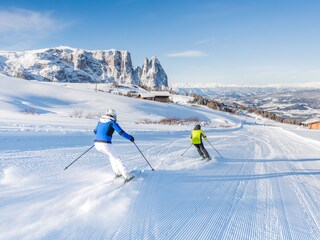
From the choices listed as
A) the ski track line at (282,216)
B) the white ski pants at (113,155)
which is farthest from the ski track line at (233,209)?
the white ski pants at (113,155)

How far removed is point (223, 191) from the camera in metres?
7.89

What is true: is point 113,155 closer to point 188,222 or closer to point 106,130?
point 106,130

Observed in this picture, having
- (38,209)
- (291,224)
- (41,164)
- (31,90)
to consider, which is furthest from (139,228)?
(31,90)

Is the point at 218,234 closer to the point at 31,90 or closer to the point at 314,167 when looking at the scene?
the point at 314,167

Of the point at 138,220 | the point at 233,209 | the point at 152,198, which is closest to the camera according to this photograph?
the point at 138,220

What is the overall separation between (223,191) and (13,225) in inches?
198

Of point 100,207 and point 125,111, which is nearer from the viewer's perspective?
point 100,207

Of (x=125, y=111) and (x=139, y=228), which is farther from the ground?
(x=139, y=228)

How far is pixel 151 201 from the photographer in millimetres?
6590

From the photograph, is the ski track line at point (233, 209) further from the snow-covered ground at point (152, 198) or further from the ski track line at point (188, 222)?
the ski track line at point (188, 222)

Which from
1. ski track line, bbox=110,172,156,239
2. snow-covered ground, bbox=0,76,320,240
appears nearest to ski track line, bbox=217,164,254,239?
snow-covered ground, bbox=0,76,320,240

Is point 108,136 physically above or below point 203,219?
above

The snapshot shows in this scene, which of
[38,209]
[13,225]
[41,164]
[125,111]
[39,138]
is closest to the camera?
[13,225]

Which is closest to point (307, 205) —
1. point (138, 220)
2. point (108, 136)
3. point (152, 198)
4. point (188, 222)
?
point (188, 222)
